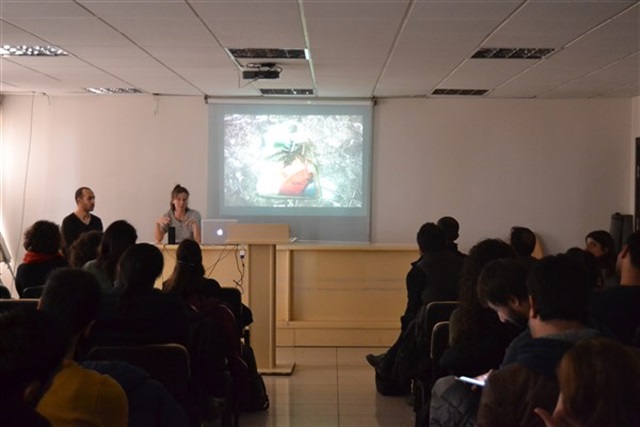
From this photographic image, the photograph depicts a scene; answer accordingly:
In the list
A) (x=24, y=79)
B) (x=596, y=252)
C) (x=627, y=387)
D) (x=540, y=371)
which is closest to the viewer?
(x=627, y=387)

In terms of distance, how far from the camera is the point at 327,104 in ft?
30.9

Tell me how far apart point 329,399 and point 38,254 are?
230 centimetres

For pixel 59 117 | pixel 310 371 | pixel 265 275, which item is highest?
pixel 59 117

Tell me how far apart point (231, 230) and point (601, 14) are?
3.16 meters

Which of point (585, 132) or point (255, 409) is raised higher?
point (585, 132)

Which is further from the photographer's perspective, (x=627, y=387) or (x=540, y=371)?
(x=540, y=371)

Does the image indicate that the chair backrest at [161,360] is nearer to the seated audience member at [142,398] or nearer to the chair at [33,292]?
the seated audience member at [142,398]

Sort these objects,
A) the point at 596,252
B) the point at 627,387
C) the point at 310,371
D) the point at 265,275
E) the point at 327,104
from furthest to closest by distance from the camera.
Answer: the point at 327,104 → the point at 310,371 → the point at 265,275 → the point at 596,252 → the point at 627,387

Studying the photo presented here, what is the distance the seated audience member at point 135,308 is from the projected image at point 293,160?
20.4 feet

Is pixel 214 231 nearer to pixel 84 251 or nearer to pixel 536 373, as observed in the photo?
pixel 84 251

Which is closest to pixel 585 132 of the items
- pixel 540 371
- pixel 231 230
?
pixel 231 230

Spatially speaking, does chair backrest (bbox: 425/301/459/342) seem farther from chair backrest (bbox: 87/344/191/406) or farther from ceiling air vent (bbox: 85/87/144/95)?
ceiling air vent (bbox: 85/87/144/95)

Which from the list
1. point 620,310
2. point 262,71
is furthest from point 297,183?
point 620,310

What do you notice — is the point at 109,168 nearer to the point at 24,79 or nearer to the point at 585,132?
the point at 24,79
